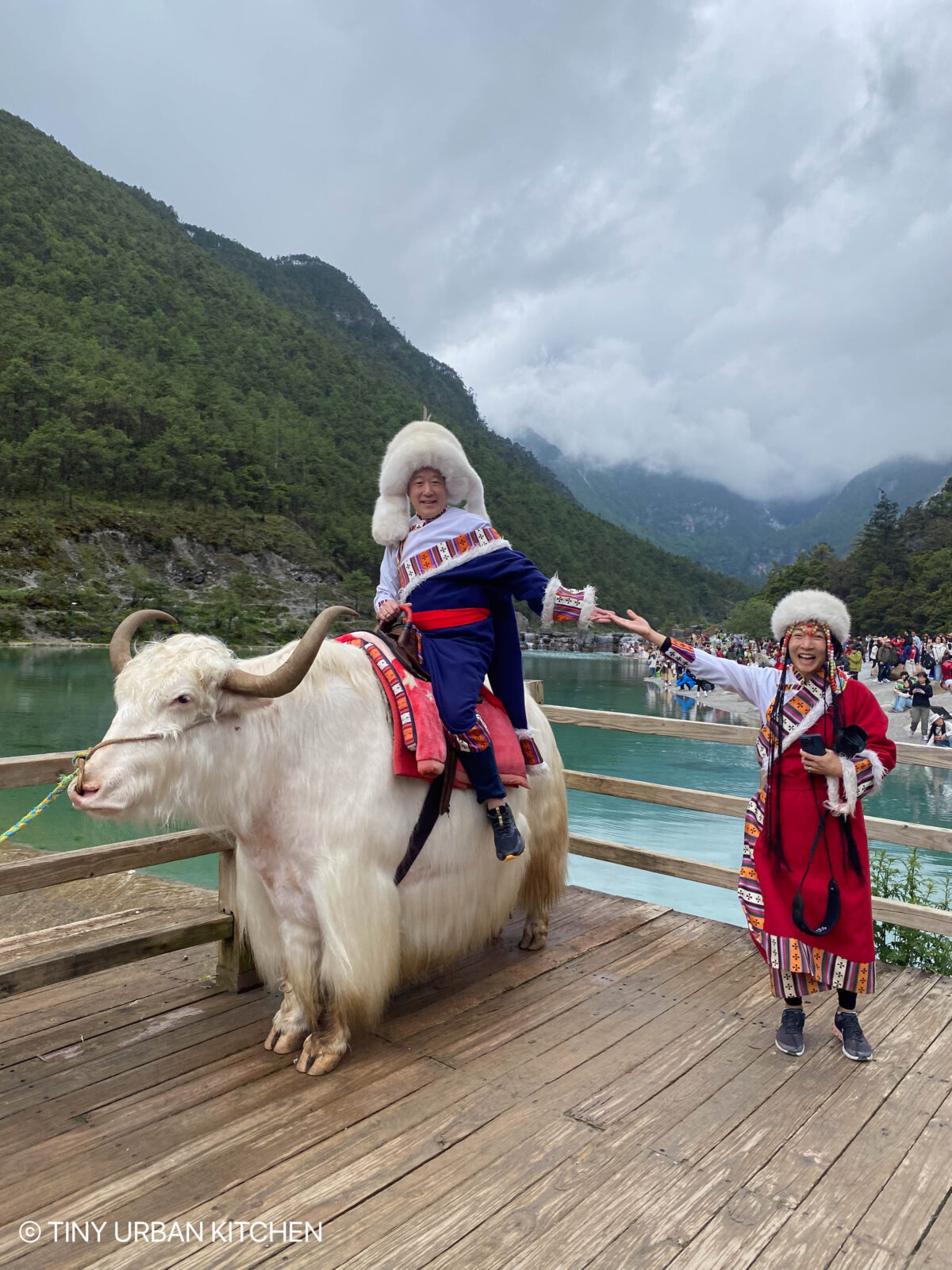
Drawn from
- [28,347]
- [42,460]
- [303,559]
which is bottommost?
[303,559]

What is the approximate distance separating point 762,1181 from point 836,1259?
0.77 ft

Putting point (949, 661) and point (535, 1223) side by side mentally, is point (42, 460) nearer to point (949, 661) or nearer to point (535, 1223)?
point (949, 661)

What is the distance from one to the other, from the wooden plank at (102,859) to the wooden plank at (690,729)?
1.56m

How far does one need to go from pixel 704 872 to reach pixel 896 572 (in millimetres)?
64760

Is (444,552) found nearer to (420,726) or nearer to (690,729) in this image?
(420,726)

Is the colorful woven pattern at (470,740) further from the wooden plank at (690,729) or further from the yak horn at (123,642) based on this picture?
the wooden plank at (690,729)

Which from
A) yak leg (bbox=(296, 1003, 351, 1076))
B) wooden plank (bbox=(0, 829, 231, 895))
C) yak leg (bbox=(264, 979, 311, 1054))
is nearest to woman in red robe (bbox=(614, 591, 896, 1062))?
yak leg (bbox=(296, 1003, 351, 1076))

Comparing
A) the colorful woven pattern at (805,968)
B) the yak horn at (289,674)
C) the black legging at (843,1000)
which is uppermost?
the yak horn at (289,674)

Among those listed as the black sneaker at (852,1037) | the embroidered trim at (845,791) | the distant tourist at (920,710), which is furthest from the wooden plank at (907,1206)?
the distant tourist at (920,710)

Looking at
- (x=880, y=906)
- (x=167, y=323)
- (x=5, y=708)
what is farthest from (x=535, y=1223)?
(x=167, y=323)

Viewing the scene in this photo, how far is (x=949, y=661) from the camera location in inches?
1076

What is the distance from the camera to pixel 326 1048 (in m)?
2.17

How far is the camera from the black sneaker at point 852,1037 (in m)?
2.30

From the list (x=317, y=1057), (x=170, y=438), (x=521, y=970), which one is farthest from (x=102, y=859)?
(x=170, y=438)
